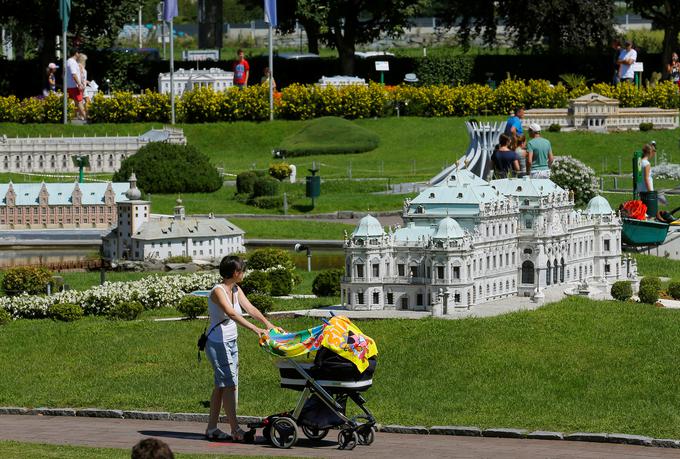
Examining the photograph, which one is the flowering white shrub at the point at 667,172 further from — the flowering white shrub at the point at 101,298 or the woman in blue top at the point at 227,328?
the woman in blue top at the point at 227,328

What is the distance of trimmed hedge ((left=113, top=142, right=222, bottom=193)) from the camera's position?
80.9 meters

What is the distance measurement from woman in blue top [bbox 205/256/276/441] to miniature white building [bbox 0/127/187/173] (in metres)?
62.9

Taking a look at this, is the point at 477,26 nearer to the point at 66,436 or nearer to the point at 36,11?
the point at 36,11

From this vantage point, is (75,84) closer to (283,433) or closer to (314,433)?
(314,433)

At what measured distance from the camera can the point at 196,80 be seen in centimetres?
10500

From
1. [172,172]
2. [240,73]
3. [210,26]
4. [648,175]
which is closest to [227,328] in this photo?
[648,175]

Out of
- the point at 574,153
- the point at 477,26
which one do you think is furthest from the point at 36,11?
the point at 574,153

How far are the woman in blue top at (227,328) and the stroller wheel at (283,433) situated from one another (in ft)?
2.39

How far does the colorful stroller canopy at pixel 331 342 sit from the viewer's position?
27.3 metres

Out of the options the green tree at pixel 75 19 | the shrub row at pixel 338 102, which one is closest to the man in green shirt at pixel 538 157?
the shrub row at pixel 338 102

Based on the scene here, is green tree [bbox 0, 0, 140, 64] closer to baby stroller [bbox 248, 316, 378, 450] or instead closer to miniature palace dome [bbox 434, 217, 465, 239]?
miniature palace dome [bbox 434, 217, 465, 239]

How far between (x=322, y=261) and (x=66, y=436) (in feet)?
110

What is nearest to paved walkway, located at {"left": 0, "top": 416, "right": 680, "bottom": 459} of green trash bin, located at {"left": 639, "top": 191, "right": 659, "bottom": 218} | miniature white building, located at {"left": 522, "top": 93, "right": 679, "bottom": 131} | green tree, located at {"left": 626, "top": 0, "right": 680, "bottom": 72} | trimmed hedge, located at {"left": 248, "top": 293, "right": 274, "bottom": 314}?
trimmed hedge, located at {"left": 248, "top": 293, "right": 274, "bottom": 314}

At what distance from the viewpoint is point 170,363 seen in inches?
1469
